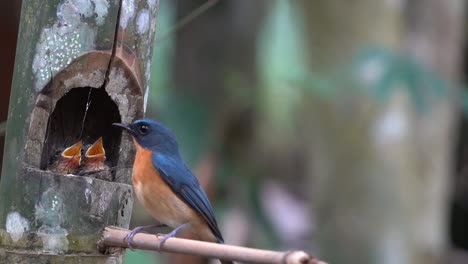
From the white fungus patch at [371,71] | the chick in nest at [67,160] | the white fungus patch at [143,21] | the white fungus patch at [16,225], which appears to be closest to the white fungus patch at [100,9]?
the white fungus patch at [143,21]

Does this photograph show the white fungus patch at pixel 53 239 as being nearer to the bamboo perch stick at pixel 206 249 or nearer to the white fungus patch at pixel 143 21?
the bamboo perch stick at pixel 206 249

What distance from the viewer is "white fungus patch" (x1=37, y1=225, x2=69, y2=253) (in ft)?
11.4

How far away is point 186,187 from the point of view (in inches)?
161

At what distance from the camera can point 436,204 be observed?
7.38 meters

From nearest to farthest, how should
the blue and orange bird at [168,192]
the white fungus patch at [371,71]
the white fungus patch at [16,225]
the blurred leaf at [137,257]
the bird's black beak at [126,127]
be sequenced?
1. the white fungus patch at [16,225]
2. the bird's black beak at [126,127]
3. the blue and orange bird at [168,192]
4. the white fungus patch at [371,71]
5. the blurred leaf at [137,257]

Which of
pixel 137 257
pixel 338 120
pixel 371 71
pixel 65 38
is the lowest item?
pixel 137 257

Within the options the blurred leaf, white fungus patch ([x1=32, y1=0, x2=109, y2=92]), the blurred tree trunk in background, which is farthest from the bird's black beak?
the blurred tree trunk in background

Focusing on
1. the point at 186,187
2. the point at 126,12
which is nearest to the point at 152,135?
the point at 186,187

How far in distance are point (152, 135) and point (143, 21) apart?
59 cm

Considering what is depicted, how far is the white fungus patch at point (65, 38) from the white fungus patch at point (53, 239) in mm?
554

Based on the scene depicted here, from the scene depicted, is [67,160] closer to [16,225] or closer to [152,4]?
[16,225]

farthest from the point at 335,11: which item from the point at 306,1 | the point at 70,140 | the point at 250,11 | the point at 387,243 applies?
the point at 70,140

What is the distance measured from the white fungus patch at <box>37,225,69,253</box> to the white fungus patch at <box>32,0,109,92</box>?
55cm

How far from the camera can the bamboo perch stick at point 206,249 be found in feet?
8.00
